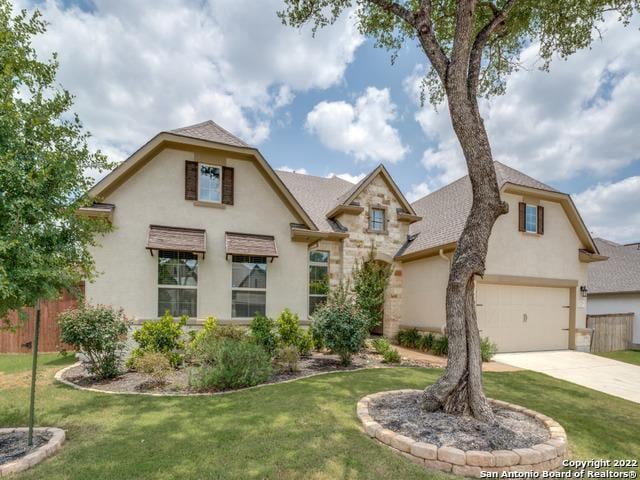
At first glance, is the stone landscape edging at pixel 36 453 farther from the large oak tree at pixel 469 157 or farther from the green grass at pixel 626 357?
the green grass at pixel 626 357

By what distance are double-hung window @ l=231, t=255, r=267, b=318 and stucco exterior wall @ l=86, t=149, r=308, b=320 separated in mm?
194

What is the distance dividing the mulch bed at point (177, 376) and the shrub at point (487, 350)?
239 cm

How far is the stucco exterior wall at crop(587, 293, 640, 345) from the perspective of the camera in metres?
17.6

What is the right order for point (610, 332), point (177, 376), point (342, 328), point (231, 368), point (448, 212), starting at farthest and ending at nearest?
point (610, 332) → point (448, 212) → point (342, 328) → point (177, 376) → point (231, 368)

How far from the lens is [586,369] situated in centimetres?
1081

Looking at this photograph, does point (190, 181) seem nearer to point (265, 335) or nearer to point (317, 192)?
point (265, 335)

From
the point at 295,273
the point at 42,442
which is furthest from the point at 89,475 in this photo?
the point at 295,273

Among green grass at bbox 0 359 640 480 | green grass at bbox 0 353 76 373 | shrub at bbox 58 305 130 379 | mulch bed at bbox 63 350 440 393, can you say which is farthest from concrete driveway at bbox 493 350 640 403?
green grass at bbox 0 353 76 373

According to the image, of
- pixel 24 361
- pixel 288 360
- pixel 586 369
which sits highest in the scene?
pixel 288 360

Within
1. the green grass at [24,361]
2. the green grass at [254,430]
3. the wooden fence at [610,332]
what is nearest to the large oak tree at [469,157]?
the green grass at [254,430]

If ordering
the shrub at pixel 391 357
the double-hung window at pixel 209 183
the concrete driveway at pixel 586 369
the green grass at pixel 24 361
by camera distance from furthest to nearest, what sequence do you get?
the double-hung window at pixel 209 183, the shrub at pixel 391 357, the green grass at pixel 24 361, the concrete driveway at pixel 586 369

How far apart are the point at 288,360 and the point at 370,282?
5886mm

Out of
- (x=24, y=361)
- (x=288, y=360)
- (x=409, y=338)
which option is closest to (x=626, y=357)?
(x=409, y=338)

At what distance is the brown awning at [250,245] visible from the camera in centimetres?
1084
